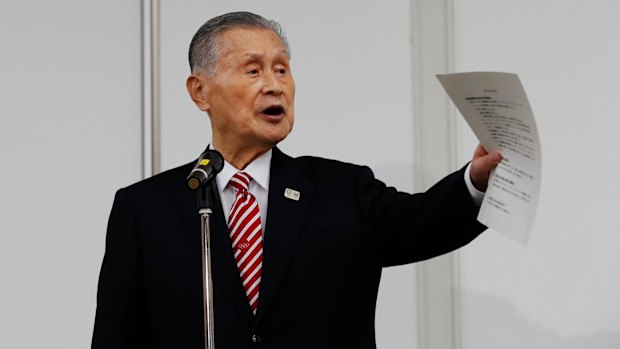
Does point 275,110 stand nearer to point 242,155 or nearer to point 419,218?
point 242,155

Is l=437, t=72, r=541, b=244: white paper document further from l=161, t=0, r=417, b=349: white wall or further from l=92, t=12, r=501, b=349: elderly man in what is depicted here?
l=161, t=0, r=417, b=349: white wall

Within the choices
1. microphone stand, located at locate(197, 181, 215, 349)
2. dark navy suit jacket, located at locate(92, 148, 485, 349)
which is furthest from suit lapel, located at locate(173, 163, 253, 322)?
microphone stand, located at locate(197, 181, 215, 349)

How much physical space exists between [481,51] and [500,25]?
105 millimetres

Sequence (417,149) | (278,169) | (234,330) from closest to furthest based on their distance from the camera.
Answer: (234,330), (278,169), (417,149)

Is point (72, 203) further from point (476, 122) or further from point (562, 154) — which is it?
point (476, 122)

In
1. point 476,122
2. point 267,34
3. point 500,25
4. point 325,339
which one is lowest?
point 325,339

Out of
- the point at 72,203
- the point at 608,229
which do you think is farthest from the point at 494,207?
the point at 72,203

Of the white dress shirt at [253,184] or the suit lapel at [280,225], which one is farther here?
the white dress shirt at [253,184]

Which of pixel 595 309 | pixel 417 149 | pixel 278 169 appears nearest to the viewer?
pixel 278 169

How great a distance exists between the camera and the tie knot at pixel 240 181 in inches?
93.4

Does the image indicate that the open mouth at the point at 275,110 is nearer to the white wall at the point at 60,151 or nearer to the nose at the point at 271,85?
the nose at the point at 271,85

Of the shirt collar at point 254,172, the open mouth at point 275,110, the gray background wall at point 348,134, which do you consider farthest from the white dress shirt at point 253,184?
the gray background wall at point 348,134

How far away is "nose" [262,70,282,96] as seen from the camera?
2357 mm

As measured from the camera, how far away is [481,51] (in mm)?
3354
